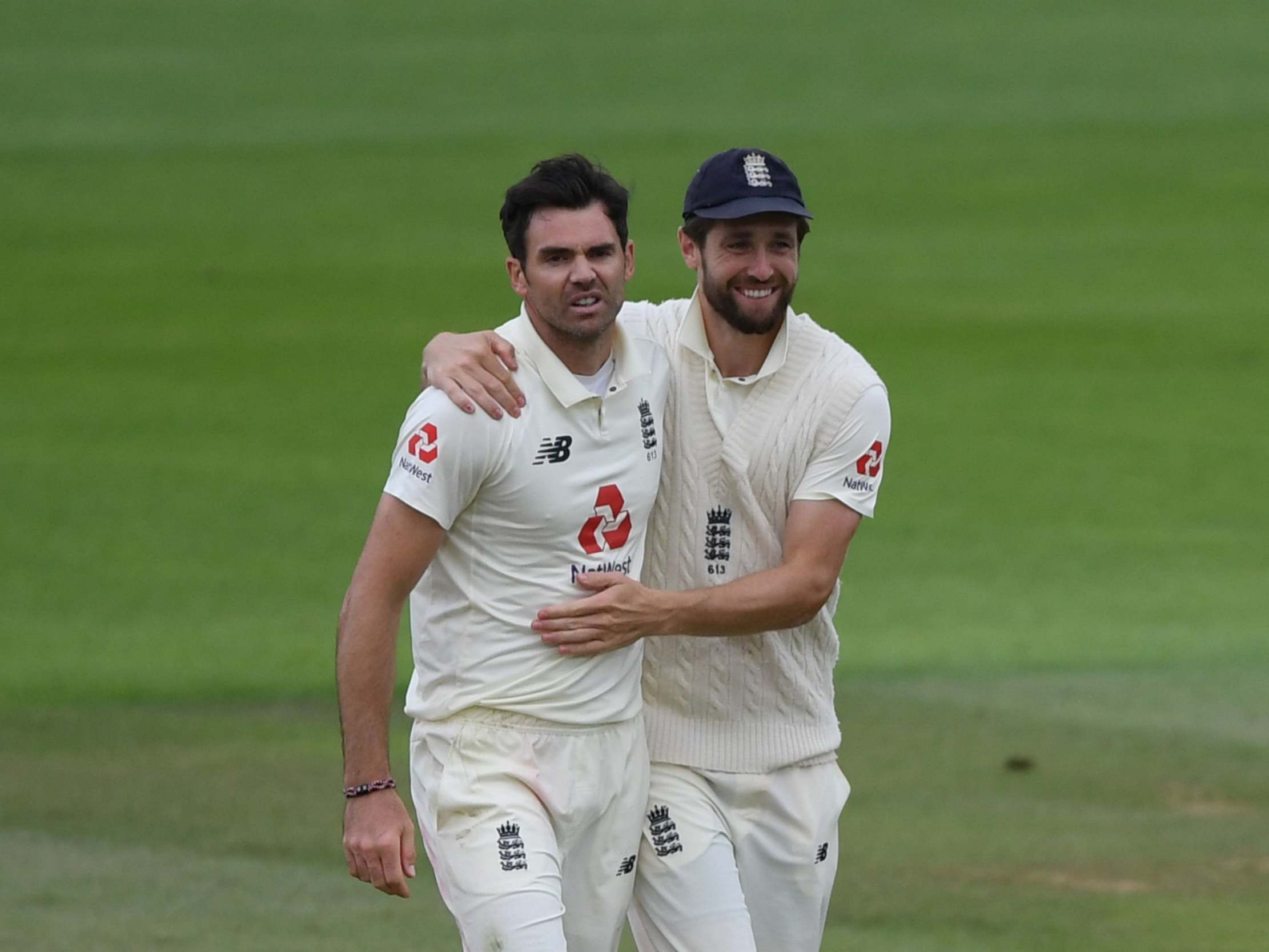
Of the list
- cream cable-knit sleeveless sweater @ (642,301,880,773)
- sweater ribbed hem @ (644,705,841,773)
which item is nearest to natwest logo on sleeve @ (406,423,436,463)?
cream cable-knit sleeveless sweater @ (642,301,880,773)

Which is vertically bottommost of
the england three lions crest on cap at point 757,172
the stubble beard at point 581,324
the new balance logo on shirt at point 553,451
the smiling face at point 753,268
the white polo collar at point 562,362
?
the new balance logo on shirt at point 553,451

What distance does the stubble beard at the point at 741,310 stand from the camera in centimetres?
501

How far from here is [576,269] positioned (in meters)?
4.66

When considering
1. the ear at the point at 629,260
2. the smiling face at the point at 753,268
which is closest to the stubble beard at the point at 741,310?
the smiling face at the point at 753,268

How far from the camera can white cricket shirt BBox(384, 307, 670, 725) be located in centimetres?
459

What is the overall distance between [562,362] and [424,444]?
1.29ft

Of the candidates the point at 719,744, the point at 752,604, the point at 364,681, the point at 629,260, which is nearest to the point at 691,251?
the point at 629,260

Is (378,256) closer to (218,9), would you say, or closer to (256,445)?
(256,445)

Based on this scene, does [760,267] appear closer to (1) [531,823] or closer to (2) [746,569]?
(2) [746,569]

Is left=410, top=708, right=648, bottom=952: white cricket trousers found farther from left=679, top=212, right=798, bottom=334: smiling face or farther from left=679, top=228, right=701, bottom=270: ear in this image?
left=679, top=228, right=701, bottom=270: ear

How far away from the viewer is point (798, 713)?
5.25 m

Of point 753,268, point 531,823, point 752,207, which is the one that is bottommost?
point 531,823

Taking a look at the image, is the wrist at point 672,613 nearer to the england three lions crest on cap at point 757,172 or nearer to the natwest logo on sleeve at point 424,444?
the natwest logo on sleeve at point 424,444

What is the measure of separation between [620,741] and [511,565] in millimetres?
437
